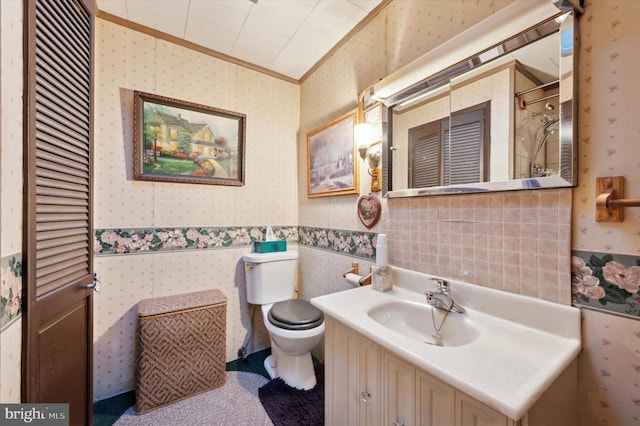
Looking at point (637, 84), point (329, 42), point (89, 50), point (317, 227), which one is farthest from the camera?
point (317, 227)

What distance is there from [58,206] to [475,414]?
1.46 m

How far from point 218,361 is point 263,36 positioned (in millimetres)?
2219

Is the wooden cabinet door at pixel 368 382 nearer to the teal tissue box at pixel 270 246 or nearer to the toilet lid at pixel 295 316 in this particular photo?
the toilet lid at pixel 295 316

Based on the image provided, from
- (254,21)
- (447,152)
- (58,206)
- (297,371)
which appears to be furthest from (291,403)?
(254,21)

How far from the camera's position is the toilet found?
5.07ft

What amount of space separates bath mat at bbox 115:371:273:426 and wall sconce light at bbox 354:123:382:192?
4.87 feet

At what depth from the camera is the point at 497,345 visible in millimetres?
771

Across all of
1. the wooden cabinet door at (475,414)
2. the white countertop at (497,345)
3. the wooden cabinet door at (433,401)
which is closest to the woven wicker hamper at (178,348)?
the white countertop at (497,345)

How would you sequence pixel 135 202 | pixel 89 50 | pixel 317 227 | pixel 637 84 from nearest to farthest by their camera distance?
pixel 637 84 → pixel 89 50 → pixel 135 202 → pixel 317 227

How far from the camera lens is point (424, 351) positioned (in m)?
0.71

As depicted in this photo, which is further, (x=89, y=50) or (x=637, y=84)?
(x=89, y=50)

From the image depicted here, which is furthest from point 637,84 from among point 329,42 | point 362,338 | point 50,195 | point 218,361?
point 218,361

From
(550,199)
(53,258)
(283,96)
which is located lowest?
(53,258)

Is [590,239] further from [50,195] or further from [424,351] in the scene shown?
[50,195]
